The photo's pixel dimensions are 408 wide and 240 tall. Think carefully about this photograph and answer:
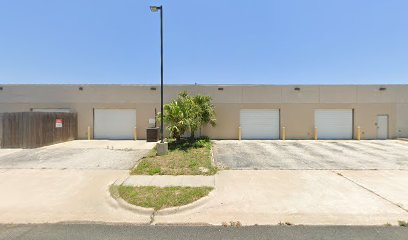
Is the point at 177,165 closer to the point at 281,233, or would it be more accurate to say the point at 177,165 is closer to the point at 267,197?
the point at 267,197

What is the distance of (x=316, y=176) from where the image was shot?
755 centimetres

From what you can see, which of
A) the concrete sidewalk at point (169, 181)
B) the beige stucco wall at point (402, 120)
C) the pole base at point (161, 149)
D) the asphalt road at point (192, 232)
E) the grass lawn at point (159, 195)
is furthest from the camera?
the beige stucco wall at point (402, 120)

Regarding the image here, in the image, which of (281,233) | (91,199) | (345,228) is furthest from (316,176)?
(91,199)

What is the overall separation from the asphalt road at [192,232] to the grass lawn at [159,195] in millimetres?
886

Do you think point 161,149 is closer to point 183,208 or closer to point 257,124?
point 183,208

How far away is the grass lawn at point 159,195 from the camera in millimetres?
5219

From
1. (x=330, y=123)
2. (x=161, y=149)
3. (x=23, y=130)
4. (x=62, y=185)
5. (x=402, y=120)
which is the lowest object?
(x=62, y=185)

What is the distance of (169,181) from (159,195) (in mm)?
1221

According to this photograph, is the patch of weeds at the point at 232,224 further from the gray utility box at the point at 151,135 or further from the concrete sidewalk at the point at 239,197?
the gray utility box at the point at 151,135

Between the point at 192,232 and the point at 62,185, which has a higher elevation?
the point at 62,185

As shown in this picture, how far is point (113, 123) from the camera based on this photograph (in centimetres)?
1738

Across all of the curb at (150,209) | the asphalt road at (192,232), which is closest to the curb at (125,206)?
the curb at (150,209)

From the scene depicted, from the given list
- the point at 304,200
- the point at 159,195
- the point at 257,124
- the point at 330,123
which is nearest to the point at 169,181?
the point at 159,195

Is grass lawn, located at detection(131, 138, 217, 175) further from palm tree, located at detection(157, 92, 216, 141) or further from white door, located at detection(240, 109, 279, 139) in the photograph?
white door, located at detection(240, 109, 279, 139)
